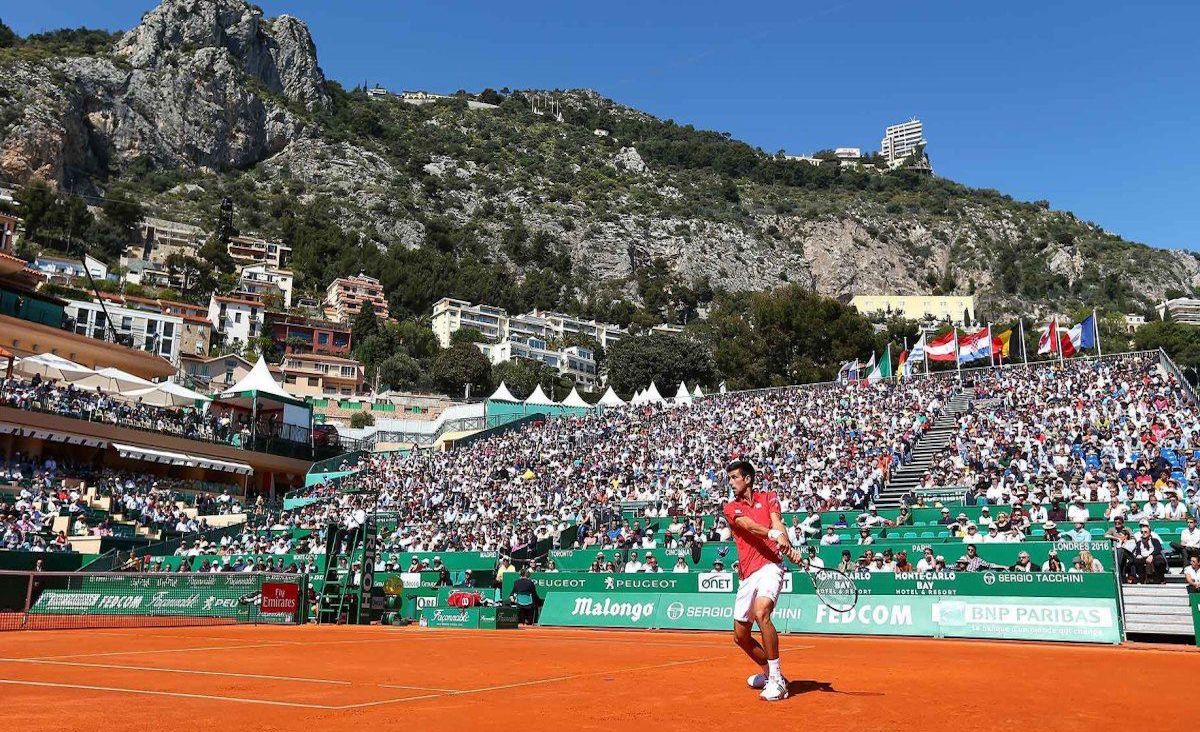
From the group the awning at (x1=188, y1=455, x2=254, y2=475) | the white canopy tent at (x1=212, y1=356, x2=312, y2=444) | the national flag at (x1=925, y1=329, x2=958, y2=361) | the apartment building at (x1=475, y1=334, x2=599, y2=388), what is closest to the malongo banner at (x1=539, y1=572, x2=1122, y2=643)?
the national flag at (x1=925, y1=329, x2=958, y2=361)

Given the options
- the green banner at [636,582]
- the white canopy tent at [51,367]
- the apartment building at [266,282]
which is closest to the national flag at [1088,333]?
the green banner at [636,582]

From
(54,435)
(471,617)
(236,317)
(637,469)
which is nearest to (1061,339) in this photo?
(637,469)

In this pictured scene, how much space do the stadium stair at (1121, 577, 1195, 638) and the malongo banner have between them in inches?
16.8

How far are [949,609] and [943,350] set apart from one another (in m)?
32.4

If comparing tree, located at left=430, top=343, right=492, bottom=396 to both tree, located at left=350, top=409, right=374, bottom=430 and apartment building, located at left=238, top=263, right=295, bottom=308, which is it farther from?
apartment building, located at left=238, top=263, right=295, bottom=308

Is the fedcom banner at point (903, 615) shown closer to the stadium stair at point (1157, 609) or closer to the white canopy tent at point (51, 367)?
the stadium stair at point (1157, 609)

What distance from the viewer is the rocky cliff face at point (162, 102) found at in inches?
4988

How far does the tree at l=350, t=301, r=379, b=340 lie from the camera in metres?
121

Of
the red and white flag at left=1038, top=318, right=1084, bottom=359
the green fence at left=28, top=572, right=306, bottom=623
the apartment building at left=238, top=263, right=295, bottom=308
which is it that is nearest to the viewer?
the green fence at left=28, top=572, right=306, bottom=623

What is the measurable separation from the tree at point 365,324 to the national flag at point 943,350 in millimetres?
85375

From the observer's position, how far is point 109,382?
1847 inches

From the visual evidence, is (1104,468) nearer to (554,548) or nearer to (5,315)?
(554,548)

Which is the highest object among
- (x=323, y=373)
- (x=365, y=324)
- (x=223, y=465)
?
(x=365, y=324)

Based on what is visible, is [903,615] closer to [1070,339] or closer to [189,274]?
[1070,339]
